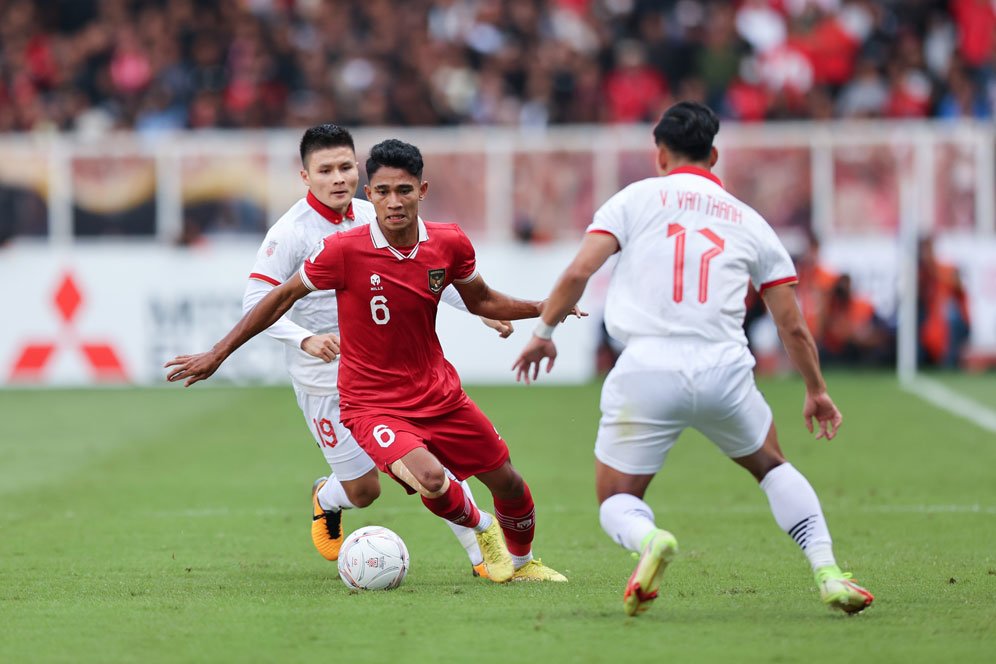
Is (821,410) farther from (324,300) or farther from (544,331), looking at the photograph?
(324,300)

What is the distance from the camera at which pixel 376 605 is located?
7078mm

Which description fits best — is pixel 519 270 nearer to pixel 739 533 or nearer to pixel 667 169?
pixel 739 533

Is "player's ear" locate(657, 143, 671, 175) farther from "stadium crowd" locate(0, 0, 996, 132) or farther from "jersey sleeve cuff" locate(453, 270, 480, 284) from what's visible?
"stadium crowd" locate(0, 0, 996, 132)

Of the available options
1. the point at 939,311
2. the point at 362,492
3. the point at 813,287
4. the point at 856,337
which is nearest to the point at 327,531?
the point at 362,492

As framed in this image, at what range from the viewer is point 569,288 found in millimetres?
6492

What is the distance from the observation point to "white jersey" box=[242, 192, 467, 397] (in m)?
8.14

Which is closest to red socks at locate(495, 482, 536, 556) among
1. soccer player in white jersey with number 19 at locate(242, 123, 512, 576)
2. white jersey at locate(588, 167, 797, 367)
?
soccer player in white jersey with number 19 at locate(242, 123, 512, 576)

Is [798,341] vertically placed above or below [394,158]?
below

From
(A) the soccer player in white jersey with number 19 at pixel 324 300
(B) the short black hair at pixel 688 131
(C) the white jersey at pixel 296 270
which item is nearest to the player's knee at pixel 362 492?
(A) the soccer player in white jersey with number 19 at pixel 324 300

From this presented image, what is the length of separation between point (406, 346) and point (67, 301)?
45.2 ft

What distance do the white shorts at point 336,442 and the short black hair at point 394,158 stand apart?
1.51 metres

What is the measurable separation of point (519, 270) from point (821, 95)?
15.4 ft

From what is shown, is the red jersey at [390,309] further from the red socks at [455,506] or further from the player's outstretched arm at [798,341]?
the player's outstretched arm at [798,341]

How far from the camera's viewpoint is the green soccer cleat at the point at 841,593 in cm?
643
